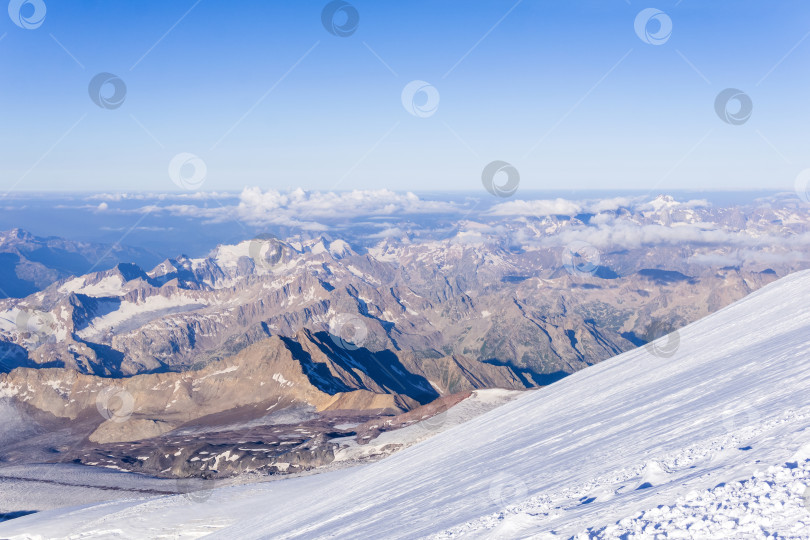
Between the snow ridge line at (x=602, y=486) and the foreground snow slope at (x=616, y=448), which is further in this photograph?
the snow ridge line at (x=602, y=486)

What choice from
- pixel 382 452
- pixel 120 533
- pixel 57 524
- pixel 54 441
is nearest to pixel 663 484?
pixel 120 533

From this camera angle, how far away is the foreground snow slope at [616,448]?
10.9 m

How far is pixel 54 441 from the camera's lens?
607ft

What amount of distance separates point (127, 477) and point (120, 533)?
75928 mm

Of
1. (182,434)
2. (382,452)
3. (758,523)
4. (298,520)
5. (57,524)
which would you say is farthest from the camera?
(182,434)

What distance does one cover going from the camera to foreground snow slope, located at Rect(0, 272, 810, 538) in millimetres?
10945

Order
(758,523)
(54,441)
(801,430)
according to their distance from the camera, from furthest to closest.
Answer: (54,441)
(801,430)
(758,523)

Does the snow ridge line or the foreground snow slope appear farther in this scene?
the snow ridge line

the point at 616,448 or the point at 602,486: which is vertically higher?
the point at 602,486

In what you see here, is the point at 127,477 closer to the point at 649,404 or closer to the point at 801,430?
the point at 649,404

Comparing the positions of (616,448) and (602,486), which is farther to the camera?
(616,448)

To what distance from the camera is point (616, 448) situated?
15.1 meters

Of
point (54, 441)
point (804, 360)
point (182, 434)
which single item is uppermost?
point (54, 441)

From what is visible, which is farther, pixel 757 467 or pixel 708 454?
pixel 708 454
